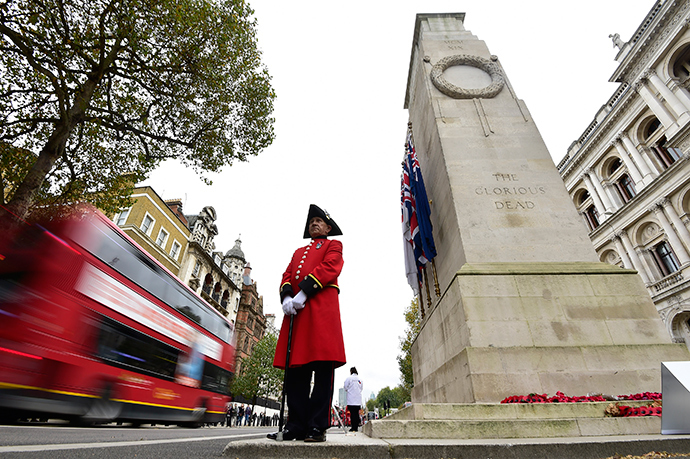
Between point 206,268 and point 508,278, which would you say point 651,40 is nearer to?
point 508,278

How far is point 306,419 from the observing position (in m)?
2.75

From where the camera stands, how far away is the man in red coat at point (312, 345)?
265cm

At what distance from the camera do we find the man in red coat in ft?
8.69

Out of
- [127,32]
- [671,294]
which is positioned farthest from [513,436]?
[671,294]

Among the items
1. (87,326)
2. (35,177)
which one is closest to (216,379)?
(87,326)

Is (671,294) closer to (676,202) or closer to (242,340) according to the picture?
(676,202)

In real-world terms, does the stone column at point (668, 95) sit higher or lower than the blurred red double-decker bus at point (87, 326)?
higher

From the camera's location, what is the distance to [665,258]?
72.4ft

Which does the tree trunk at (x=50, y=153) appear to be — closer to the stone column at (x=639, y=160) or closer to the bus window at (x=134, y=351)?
the bus window at (x=134, y=351)

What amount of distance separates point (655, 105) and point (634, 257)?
10791mm

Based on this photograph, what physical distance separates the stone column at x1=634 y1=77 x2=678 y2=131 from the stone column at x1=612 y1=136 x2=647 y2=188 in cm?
331

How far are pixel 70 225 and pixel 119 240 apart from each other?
1081 mm

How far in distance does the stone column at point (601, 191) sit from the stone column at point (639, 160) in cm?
353

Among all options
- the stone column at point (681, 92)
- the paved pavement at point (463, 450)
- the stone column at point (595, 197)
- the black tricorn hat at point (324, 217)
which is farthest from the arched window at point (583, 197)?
the paved pavement at point (463, 450)
